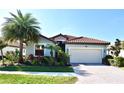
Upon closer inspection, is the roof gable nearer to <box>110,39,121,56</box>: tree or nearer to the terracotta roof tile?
the terracotta roof tile

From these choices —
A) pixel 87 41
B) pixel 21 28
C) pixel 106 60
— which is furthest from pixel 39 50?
pixel 106 60

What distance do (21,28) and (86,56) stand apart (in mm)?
8897

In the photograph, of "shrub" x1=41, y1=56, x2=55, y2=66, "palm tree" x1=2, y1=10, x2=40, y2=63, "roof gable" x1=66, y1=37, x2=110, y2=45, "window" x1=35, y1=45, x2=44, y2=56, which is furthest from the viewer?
"roof gable" x1=66, y1=37, x2=110, y2=45

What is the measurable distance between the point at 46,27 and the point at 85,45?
5436 millimetres

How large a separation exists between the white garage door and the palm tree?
5.75 metres

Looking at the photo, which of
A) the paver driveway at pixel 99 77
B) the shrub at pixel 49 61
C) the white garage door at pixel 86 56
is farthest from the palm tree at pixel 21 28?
the paver driveway at pixel 99 77

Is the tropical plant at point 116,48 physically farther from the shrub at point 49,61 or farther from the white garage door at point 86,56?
the shrub at point 49,61

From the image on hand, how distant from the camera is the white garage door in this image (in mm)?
30922

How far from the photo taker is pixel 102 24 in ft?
105

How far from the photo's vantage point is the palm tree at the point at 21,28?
85.5 ft

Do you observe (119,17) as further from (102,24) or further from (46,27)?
(46,27)

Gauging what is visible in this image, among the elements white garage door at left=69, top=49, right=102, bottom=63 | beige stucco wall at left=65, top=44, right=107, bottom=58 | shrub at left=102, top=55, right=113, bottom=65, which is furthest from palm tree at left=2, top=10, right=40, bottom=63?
shrub at left=102, top=55, right=113, bottom=65
